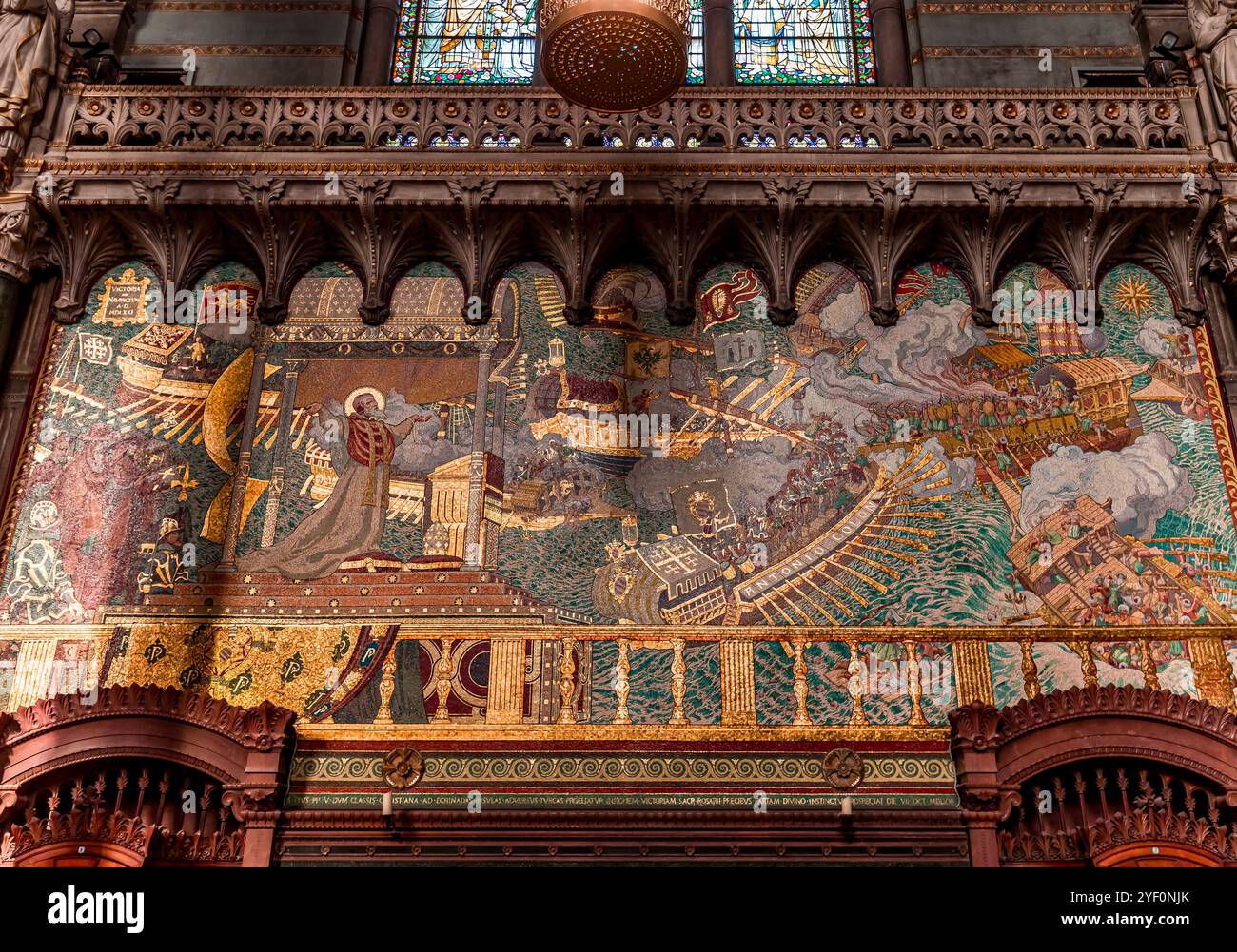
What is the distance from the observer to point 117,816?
877cm

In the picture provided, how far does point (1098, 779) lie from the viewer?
868cm

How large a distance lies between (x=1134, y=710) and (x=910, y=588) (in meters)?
1.52

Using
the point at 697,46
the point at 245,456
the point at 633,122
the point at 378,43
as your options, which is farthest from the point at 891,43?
the point at 245,456

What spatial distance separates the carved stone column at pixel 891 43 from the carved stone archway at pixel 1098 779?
216 inches

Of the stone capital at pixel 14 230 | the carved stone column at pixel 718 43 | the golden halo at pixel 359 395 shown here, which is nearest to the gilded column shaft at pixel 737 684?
the golden halo at pixel 359 395

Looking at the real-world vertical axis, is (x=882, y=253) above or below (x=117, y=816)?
above

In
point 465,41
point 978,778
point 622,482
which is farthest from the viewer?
point 465,41

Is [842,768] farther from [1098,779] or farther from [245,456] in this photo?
[245,456]

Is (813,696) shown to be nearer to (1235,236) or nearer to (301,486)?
(301,486)

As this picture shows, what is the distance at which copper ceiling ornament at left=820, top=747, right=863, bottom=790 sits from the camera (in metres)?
8.73

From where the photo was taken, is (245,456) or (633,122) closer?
(245,456)

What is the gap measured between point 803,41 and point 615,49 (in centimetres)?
478
